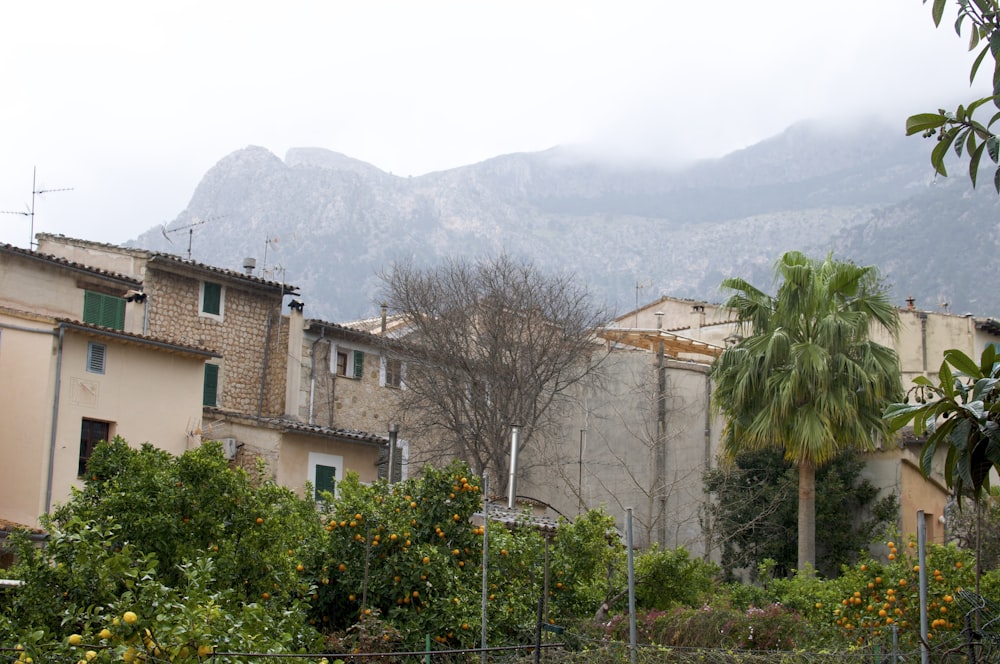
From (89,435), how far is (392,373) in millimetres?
12644

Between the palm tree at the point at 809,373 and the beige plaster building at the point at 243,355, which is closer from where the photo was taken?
the palm tree at the point at 809,373

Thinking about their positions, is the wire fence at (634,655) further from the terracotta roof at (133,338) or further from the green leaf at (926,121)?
the terracotta roof at (133,338)

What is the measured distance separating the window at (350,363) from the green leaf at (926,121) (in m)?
29.4

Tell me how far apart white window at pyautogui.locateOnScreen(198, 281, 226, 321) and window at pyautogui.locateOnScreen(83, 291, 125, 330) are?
3135 millimetres

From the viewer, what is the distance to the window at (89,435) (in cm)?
2477

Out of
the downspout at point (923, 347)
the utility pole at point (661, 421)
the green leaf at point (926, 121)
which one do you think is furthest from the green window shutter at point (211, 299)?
the green leaf at point (926, 121)

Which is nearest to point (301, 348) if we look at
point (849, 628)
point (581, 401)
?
point (581, 401)

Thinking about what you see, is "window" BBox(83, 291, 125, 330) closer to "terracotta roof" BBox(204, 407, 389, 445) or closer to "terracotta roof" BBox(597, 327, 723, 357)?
"terracotta roof" BBox(204, 407, 389, 445)

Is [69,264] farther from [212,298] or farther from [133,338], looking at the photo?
[212,298]

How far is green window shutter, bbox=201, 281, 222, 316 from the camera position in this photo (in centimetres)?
3259

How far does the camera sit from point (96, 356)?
2525 cm

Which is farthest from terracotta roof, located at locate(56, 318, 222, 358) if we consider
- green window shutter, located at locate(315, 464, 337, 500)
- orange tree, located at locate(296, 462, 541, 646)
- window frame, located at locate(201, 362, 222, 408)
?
orange tree, located at locate(296, 462, 541, 646)

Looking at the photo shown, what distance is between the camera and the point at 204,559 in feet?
35.4

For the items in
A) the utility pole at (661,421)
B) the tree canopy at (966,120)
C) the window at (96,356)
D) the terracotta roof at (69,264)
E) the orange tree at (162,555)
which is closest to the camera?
the tree canopy at (966,120)
